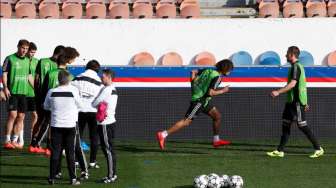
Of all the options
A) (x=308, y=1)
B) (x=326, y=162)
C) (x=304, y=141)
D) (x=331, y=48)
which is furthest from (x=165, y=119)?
(x=308, y=1)

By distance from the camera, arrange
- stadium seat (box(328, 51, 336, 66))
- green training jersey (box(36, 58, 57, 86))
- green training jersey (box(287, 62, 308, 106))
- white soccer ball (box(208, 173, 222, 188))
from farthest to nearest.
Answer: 1. stadium seat (box(328, 51, 336, 66))
2. green training jersey (box(36, 58, 57, 86))
3. green training jersey (box(287, 62, 308, 106))
4. white soccer ball (box(208, 173, 222, 188))

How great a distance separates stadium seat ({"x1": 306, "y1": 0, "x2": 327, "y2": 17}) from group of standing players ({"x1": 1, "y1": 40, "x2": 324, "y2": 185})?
7.04 meters

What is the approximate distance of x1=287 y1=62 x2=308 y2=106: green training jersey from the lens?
13609mm

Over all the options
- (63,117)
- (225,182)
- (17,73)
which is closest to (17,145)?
(17,73)

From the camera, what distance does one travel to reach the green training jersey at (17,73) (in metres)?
14.7

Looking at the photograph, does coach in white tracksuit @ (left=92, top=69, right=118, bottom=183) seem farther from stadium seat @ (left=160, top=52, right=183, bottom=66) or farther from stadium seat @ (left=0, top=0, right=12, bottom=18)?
stadium seat @ (left=0, top=0, right=12, bottom=18)

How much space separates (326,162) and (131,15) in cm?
983

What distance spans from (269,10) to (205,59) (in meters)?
3.00

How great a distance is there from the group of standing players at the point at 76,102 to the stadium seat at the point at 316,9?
23.1 feet

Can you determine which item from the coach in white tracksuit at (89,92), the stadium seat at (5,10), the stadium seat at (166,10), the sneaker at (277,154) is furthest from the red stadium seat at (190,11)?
the coach in white tracksuit at (89,92)

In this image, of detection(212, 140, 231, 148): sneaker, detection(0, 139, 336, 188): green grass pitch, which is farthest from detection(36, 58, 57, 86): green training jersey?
detection(212, 140, 231, 148): sneaker

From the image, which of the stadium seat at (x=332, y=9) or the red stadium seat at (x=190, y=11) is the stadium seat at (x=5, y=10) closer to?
the red stadium seat at (x=190, y=11)

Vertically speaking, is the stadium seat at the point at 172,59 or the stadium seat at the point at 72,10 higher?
the stadium seat at the point at 72,10

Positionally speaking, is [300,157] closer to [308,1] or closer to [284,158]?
[284,158]
